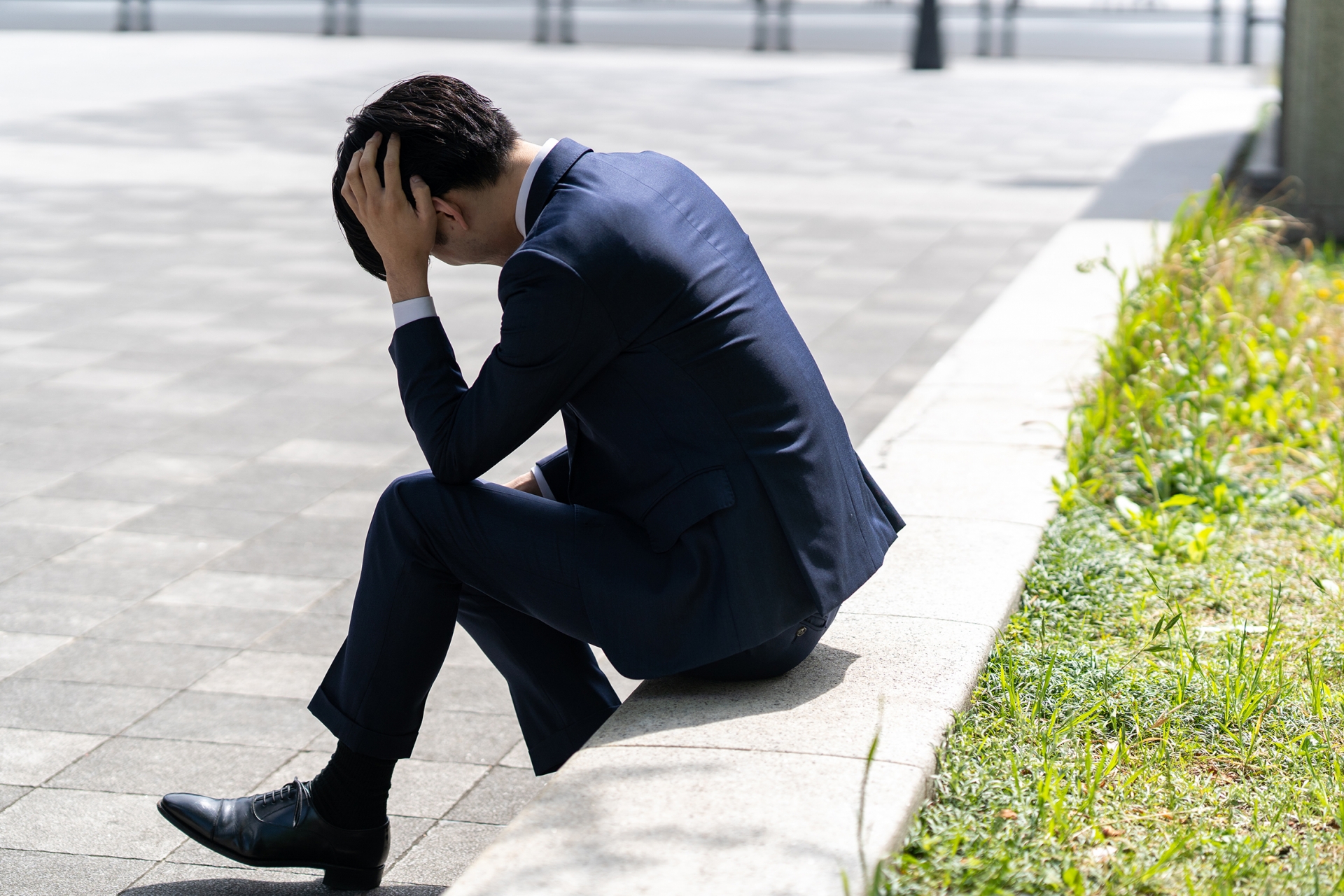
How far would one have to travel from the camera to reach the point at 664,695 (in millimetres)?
2781

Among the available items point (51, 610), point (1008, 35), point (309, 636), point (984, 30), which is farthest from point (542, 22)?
point (309, 636)

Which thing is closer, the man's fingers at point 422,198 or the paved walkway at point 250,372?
the man's fingers at point 422,198

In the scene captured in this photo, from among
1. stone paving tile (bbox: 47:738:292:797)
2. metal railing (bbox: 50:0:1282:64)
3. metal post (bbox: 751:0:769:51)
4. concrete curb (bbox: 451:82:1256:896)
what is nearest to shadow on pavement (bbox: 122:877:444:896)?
stone paving tile (bbox: 47:738:292:797)

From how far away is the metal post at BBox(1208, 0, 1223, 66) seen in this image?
24562 millimetres

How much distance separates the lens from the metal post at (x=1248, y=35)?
23.6 metres

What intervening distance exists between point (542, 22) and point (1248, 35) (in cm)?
1156

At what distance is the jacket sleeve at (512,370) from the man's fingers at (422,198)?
20 cm

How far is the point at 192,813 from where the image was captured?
9.06 feet

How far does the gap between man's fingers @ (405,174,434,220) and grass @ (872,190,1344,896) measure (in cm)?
129

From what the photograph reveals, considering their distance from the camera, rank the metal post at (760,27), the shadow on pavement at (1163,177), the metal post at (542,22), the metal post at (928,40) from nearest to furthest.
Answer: the shadow on pavement at (1163,177)
the metal post at (928,40)
the metal post at (760,27)
the metal post at (542,22)

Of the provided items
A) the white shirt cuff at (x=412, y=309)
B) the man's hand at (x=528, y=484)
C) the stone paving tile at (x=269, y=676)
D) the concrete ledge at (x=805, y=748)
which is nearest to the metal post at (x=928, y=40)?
the concrete ledge at (x=805, y=748)

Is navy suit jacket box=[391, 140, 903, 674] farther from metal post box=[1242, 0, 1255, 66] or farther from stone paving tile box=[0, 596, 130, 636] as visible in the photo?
metal post box=[1242, 0, 1255, 66]

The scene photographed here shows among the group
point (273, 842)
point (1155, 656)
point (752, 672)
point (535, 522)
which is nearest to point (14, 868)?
point (273, 842)

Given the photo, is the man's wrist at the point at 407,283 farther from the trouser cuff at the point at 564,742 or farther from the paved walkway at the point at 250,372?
the paved walkway at the point at 250,372
